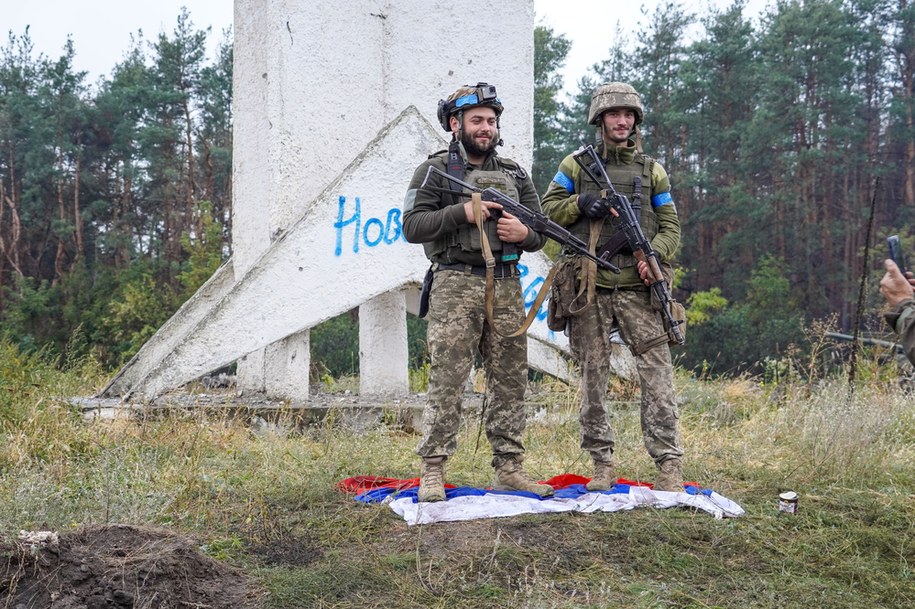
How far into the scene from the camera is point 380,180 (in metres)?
7.21

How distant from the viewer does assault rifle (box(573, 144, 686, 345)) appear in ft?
15.3

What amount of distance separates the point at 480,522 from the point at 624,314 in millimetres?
1418

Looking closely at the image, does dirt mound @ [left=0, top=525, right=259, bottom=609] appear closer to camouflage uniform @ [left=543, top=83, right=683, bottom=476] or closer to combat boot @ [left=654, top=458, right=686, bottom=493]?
camouflage uniform @ [left=543, top=83, right=683, bottom=476]

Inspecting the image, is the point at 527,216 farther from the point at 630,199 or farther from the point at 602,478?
the point at 602,478

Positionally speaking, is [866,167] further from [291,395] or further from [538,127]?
[291,395]

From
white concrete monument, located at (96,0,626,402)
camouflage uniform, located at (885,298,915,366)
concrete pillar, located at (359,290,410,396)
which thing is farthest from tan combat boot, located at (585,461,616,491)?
concrete pillar, located at (359,290,410,396)

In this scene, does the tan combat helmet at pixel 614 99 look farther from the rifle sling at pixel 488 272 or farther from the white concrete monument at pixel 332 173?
the white concrete monument at pixel 332 173

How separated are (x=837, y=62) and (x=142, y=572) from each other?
99.9 ft

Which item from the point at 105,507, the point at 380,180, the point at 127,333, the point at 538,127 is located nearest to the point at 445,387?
the point at 105,507

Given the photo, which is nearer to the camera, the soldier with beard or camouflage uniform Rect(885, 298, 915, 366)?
camouflage uniform Rect(885, 298, 915, 366)

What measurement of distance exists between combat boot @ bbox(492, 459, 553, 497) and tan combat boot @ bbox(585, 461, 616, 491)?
0.25 m

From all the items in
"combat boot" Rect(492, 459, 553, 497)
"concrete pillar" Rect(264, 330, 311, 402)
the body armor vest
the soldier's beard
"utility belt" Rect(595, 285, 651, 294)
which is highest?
the soldier's beard

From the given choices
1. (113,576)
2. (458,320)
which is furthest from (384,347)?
(113,576)

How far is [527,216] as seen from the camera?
4594 mm
